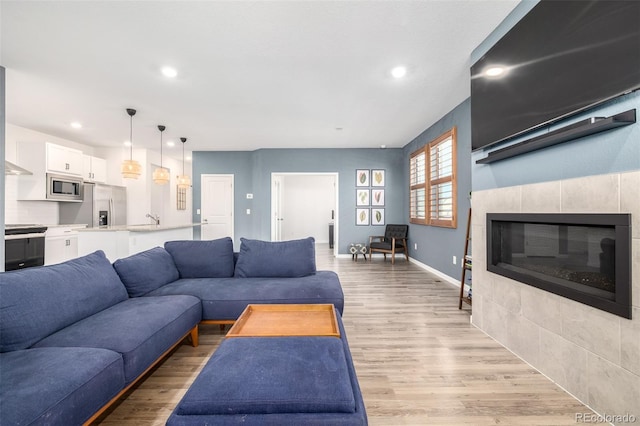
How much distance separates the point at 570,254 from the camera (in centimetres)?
170

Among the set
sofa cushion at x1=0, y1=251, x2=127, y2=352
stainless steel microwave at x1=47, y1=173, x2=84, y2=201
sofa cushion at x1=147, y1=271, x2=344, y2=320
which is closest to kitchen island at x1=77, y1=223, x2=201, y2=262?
stainless steel microwave at x1=47, y1=173, x2=84, y2=201

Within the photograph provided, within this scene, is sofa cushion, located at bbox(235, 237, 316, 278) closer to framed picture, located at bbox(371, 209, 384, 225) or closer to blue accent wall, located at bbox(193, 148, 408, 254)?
blue accent wall, located at bbox(193, 148, 408, 254)

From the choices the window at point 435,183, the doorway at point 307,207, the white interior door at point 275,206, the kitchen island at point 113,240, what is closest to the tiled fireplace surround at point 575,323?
the window at point 435,183

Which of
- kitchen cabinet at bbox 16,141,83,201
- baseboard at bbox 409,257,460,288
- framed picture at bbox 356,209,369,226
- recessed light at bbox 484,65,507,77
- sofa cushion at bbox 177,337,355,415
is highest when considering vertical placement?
recessed light at bbox 484,65,507,77

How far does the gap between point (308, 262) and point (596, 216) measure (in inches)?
85.1

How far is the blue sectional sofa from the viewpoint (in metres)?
1.06

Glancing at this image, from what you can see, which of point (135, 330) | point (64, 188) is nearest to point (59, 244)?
point (64, 188)

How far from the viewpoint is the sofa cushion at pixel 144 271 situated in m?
2.16

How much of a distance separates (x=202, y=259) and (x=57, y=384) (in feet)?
5.59

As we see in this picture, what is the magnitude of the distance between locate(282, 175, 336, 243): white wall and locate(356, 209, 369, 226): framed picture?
115 inches

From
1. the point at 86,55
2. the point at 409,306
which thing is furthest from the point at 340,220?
the point at 86,55

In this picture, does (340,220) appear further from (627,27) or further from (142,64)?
(627,27)

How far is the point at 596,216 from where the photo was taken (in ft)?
4.81

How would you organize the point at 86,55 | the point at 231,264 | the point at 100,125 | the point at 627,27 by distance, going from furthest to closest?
1. the point at 100,125
2. the point at 231,264
3. the point at 86,55
4. the point at 627,27
